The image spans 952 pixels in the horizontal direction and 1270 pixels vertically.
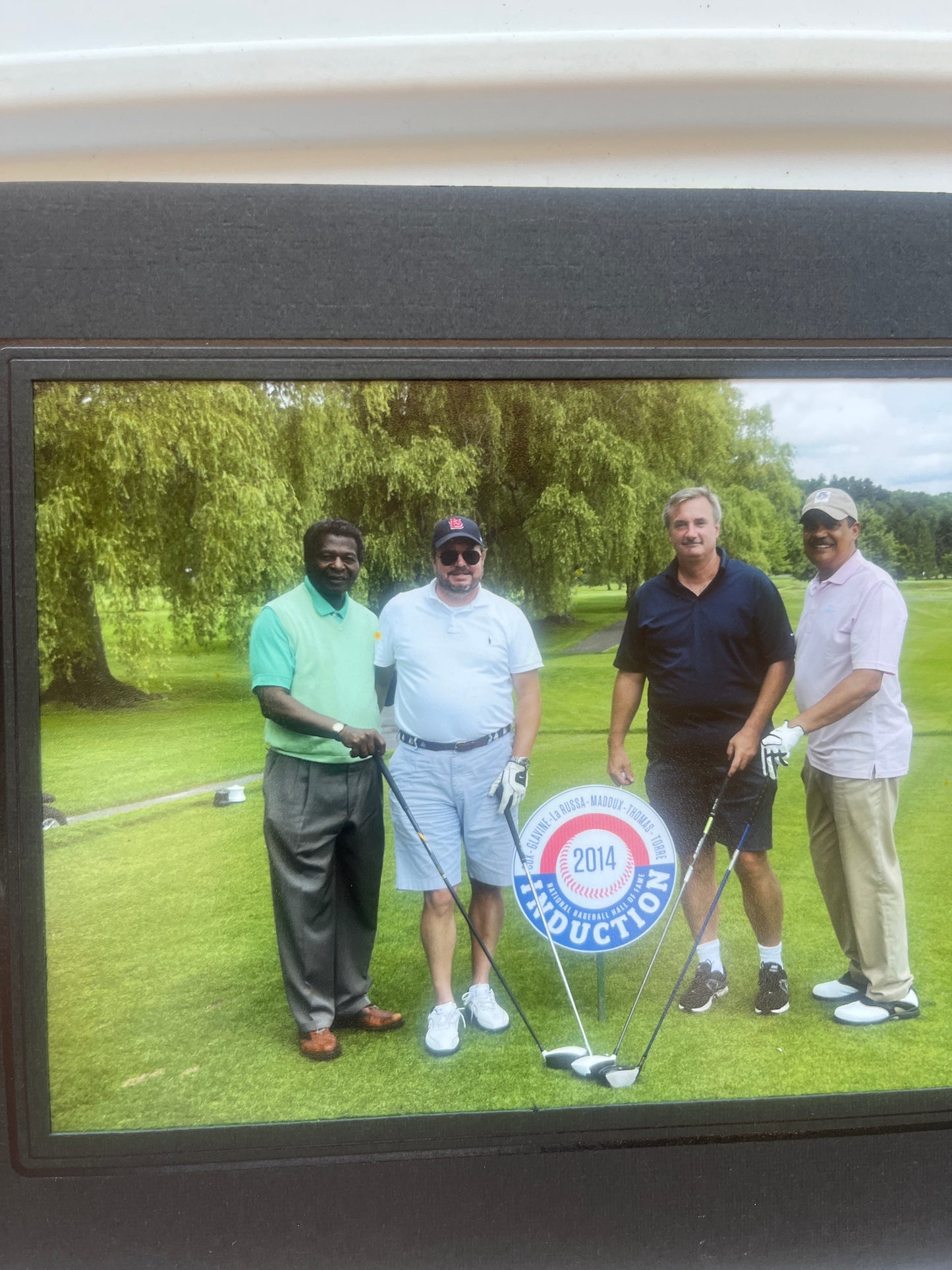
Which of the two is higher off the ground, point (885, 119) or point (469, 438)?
point (885, 119)

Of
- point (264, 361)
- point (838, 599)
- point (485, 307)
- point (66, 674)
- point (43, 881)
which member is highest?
point (485, 307)

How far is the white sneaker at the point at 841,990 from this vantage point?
2.40 meters

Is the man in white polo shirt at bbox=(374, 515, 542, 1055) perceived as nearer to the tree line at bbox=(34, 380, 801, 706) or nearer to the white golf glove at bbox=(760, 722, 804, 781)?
the tree line at bbox=(34, 380, 801, 706)

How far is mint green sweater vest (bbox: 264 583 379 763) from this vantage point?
89.1 inches

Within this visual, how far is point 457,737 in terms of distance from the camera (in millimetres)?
2301

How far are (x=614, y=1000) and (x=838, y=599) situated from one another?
1246mm

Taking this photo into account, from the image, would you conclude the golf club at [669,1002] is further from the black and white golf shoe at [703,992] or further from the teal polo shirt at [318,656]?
the teal polo shirt at [318,656]

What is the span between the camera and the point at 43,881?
90.4 inches

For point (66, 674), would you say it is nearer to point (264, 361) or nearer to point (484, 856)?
point (264, 361)

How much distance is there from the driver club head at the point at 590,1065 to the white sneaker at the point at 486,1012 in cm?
22

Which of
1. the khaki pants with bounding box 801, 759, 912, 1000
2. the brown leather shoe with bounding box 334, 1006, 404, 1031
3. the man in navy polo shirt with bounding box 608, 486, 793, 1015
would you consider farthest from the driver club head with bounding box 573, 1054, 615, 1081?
the khaki pants with bounding box 801, 759, 912, 1000

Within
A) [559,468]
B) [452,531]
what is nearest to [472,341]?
[559,468]

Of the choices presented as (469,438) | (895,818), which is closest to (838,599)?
(895,818)

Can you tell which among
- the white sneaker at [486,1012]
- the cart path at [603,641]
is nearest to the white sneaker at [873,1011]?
the white sneaker at [486,1012]
